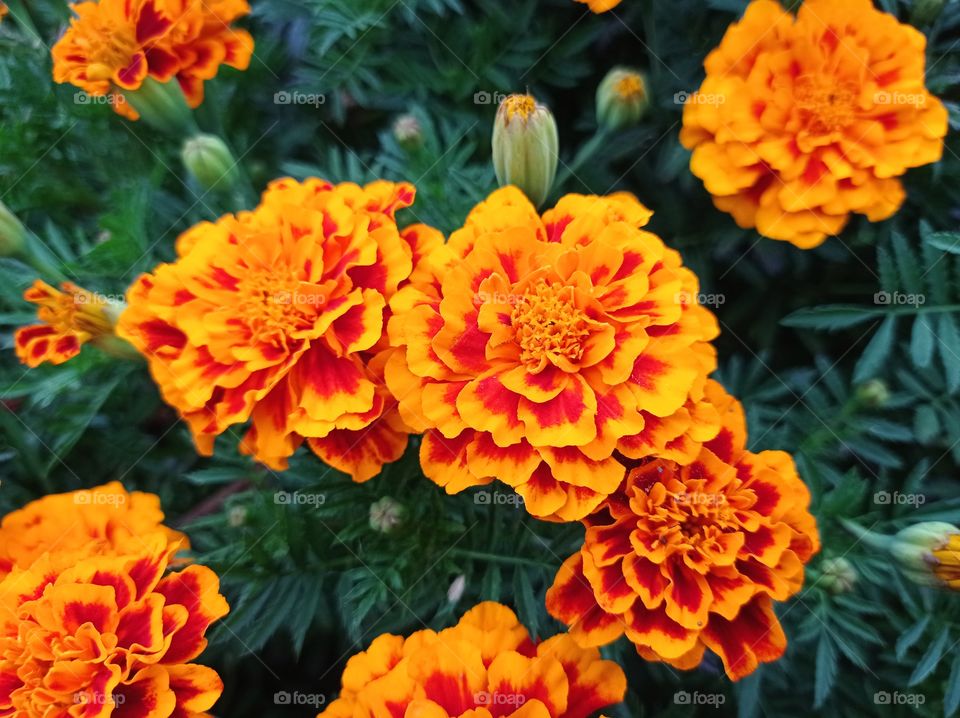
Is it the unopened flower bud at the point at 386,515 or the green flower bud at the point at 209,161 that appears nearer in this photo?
the unopened flower bud at the point at 386,515

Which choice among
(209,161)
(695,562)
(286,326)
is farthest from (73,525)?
(695,562)

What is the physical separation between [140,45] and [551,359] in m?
0.82

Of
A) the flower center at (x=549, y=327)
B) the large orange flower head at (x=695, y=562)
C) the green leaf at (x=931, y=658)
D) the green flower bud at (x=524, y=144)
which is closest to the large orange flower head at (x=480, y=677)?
the large orange flower head at (x=695, y=562)

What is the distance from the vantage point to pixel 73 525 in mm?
997

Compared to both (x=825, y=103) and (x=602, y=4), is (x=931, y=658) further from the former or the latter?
(x=602, y=4)

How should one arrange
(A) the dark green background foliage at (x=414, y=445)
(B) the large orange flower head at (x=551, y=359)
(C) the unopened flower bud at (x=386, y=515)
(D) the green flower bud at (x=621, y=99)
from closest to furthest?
(B) the large orange flower head at (x=551, y=359)
(C) the unopened flower bud at (x=386, y=515)
(A) the dark green background foliage at (x=414, y=445)
(D) the green flower bud at (x=621, y=99)

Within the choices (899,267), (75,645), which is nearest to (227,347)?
(75,645)

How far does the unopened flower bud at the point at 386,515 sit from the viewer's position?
924 mm

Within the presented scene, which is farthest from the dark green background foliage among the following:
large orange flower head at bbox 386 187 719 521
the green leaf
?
large orange flower head at bbox 386 187 719 521

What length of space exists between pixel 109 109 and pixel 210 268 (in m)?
0.63

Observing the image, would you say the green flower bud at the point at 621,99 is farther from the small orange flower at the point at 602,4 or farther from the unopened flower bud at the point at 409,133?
the unopened flower bud at the point at 409,133

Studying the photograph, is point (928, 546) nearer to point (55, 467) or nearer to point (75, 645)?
point (75, 645)

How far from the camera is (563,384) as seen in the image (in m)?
0.83

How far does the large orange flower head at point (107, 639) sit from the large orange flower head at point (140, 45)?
0.69 m
